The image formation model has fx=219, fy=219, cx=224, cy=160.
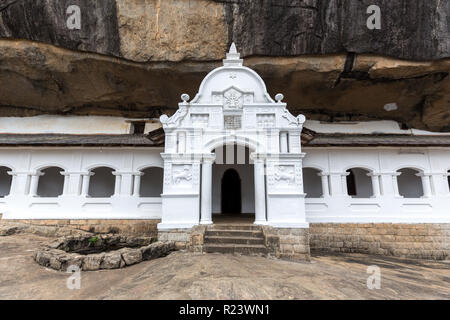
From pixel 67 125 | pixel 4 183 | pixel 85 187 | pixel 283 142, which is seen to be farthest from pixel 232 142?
pixel 4 183

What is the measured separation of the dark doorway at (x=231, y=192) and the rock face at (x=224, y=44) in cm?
529

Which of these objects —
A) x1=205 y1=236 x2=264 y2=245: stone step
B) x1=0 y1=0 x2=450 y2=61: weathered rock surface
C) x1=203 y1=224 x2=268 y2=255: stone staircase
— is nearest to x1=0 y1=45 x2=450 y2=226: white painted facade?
x1=203 y1=224 x2=268 y2=255: stone staircase

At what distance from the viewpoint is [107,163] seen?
988 centimetres

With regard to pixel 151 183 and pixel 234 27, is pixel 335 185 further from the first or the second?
pixel 151 183

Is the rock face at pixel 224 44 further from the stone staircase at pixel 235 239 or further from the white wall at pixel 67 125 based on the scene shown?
the stone staircase at pixel 235 239

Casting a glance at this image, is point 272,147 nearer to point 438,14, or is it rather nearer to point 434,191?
point 434,191

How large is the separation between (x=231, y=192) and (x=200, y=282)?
29.3 ft

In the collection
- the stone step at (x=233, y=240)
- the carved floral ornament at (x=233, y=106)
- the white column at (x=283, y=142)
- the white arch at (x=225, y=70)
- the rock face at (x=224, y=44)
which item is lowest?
the stone step at (x=233, y=240)

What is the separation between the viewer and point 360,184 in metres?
11.4

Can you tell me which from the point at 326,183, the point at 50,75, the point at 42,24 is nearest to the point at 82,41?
the point at 42,24

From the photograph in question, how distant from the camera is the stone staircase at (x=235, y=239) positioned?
583 cm

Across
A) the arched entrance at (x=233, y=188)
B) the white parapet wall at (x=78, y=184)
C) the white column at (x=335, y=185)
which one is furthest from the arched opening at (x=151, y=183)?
the white column at (x=335, y=185)

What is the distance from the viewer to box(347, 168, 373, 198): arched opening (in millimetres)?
11349

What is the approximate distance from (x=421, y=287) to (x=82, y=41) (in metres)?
13.6
